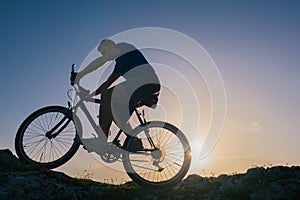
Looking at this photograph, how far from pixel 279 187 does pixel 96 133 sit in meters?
4.30

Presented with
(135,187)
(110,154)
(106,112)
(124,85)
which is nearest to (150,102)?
(124,85)

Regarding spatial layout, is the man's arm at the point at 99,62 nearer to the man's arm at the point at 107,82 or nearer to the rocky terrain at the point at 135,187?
the man's arm at the point at 107,82

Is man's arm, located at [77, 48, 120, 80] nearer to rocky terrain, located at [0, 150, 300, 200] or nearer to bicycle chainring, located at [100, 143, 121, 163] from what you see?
bicycle chainring, located at [100, 143, 121, 163]

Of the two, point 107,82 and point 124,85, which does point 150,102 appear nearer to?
point 124,85

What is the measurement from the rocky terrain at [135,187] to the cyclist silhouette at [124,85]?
140cm

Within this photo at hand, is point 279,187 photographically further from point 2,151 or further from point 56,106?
point 2,151

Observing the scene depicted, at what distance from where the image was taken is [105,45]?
8.00m

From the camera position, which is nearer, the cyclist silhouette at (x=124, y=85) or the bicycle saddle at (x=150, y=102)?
the cyclist silhouette at (x=124, y=85)

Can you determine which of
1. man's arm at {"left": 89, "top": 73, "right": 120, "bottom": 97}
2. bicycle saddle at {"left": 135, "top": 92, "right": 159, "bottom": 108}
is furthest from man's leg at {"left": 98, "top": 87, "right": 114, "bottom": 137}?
bicycle saddle at {"left": 135, "top": 92, "right": 159, "bottom": 108}

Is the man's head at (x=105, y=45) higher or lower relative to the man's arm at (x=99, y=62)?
higher

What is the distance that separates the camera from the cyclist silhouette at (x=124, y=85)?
783 centimetres

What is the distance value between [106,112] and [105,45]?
1.57 metres

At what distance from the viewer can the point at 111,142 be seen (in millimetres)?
7906

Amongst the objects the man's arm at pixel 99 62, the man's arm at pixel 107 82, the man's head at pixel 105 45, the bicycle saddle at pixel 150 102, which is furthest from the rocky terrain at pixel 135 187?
the man's head at pixel 105 45
